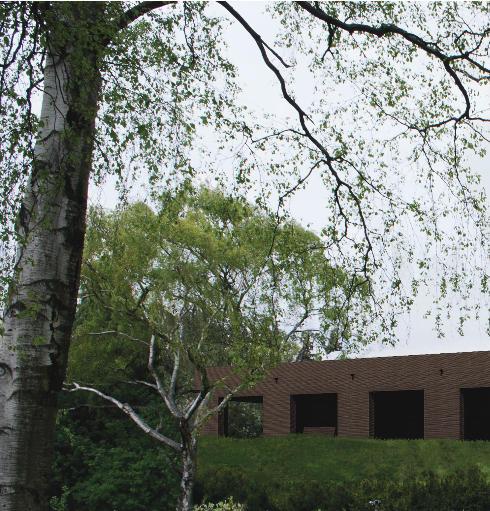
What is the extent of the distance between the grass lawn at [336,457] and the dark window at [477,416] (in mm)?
6844

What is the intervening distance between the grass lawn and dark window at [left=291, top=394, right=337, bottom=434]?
24.2 feet

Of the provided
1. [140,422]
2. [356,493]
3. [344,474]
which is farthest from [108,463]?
[344,474]

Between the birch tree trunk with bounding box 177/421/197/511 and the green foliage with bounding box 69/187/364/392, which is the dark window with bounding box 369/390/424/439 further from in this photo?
the birch tree trunk with bounding box 177/421/197/511

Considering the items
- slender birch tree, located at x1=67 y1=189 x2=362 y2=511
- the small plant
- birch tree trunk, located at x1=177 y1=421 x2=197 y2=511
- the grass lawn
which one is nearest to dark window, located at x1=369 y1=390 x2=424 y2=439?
the grass lawn

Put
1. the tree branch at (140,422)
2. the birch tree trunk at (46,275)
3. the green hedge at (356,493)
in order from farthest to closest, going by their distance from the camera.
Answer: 1. the tree branch at (140,422)
2. the green hedge at (356,493)
3. the birch tree trunk at (46,275)

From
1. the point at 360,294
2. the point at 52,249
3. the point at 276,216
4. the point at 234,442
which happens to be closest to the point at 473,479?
the point at 360,294

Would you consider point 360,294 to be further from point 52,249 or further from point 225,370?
point 225,370

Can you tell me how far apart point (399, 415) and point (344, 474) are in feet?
38.9

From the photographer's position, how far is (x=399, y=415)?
38.6 meters

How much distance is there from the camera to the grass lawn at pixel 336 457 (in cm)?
2675

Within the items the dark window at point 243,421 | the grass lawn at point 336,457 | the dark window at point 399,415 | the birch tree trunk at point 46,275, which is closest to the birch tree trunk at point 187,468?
the grass lawn at point 336,457

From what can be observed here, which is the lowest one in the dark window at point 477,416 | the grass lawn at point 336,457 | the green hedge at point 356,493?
the green hedge at point 356,493

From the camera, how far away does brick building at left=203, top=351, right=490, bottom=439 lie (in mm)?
31328

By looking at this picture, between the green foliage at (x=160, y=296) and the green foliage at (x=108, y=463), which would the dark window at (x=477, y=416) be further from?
the green foliage at (x=108, y=463)
